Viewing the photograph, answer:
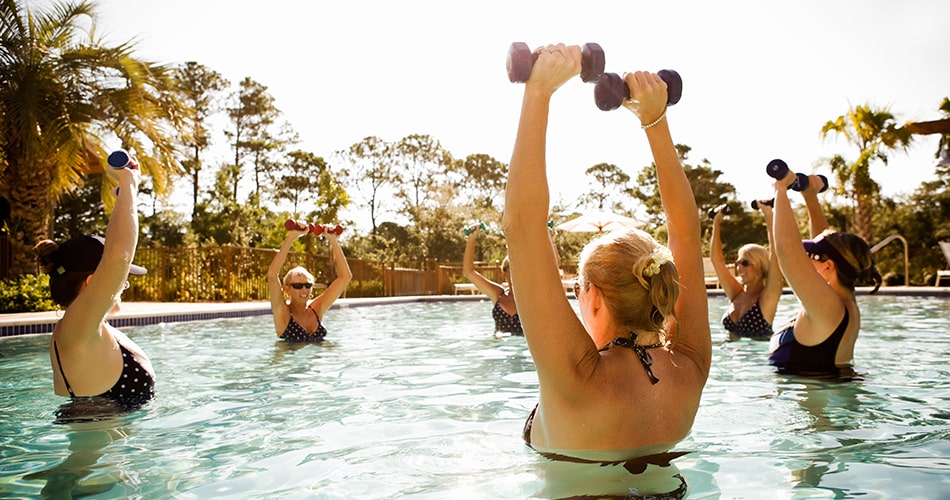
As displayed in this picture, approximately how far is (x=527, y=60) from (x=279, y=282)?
5.98 meters

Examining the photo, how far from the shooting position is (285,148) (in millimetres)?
42688

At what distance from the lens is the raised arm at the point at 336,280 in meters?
7.19

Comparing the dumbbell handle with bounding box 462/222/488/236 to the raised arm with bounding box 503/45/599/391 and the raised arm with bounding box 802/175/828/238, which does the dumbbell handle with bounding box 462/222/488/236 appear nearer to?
the raised arm with bounding box 802/175/828/238

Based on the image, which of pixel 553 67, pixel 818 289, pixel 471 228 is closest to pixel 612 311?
pixel 553 67

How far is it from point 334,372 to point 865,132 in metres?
27.3

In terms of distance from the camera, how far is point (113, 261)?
284cm

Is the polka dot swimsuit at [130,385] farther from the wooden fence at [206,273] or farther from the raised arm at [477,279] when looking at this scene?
the wooden fence at [206,273]

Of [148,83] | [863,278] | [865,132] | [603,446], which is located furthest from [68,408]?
[865,132]

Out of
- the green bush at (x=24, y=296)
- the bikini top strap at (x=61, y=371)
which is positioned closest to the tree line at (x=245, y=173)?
the green bush at (x=24, y=296)

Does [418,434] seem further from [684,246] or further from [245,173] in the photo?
[245,173]

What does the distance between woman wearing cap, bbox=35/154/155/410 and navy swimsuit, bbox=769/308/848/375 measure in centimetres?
388

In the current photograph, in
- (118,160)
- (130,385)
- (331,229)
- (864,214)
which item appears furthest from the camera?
(864,214)

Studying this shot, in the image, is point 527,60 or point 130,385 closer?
point 527,60

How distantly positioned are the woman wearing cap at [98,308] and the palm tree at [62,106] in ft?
39.3
